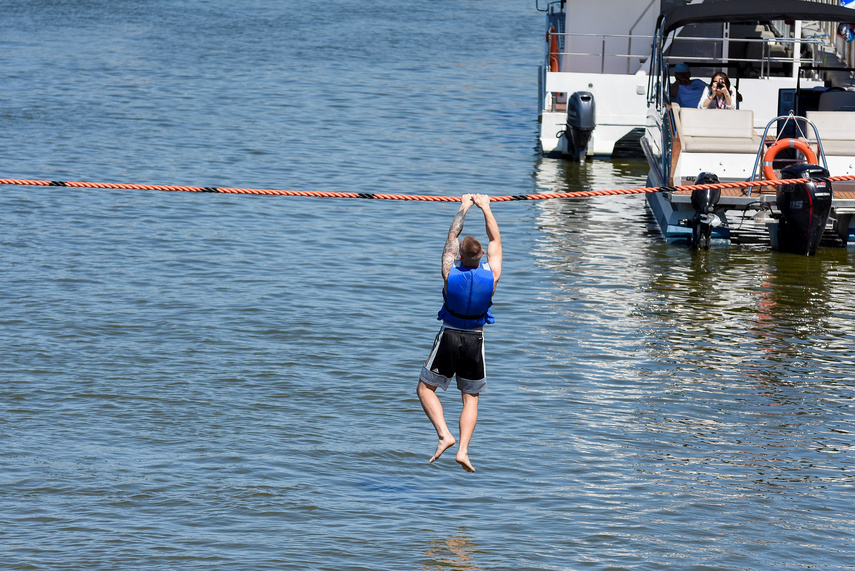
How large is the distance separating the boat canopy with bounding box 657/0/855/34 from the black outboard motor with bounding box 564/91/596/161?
3064 mm

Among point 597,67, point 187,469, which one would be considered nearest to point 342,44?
point 597,67

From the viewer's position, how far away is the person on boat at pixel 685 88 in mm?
18875

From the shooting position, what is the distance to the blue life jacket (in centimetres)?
779

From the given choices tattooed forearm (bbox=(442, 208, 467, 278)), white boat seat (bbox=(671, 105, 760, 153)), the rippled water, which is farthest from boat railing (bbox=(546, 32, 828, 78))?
tattooed forearm (bbox=(442, 208, 467, 278))

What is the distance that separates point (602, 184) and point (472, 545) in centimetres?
1436

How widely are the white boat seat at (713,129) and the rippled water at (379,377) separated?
4.89ft

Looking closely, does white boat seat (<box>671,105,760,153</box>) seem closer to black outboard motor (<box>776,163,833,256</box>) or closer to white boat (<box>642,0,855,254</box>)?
white boat (<box>642,0,855,254</box>)

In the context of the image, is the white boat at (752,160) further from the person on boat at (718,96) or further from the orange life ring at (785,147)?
the person on boat at (718,96)

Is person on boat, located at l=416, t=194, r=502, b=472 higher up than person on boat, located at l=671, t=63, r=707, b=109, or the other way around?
person on boat, located at l=671, t=63, r=707, b=109

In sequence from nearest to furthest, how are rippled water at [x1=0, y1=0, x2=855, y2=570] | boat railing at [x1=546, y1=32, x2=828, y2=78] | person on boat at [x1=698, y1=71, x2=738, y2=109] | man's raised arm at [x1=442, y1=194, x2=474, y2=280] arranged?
1. man's raised arm at [x1=442, y1=194, x2=474, y2=280]
2. rippled water at [x1=0, y1=0, x2=855, y2=570]
3. person on boat at [x1=698, y1=71, x2=738, y2=109]
4. boat railing at [x1=546, y1=32, x2=828, y2=78]

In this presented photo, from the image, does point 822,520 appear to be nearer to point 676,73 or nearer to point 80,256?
point 80,256

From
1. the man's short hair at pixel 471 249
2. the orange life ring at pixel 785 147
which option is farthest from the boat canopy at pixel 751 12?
the man's short hair at pixel 471 249

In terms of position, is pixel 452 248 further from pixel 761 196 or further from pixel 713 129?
pixel 713 129

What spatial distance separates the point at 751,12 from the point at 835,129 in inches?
138
